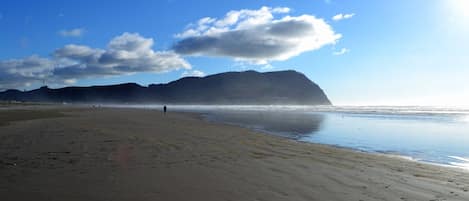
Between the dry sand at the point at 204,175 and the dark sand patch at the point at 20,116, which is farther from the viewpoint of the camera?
the dark sand patch at the point at 20,116

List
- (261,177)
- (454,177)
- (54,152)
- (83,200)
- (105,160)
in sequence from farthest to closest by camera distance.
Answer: (54,152) → (105,160) → (454,177) → (261,177) → (83,200)

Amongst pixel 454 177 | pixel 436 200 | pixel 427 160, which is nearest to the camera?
pixel 436 200

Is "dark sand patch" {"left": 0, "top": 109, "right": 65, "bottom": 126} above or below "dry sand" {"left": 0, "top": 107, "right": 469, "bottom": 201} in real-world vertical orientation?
above

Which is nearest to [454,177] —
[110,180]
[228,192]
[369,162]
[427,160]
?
[369,162]

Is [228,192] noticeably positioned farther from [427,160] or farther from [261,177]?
[427,160]

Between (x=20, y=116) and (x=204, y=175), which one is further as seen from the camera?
(x=20, y=116)

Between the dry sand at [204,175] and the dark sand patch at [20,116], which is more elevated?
the dark sand patch at [20,116]

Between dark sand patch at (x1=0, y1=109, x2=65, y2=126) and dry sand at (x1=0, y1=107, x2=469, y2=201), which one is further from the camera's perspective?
dark sand patch at (x1=0, y1=109, x2=65, y2=126)

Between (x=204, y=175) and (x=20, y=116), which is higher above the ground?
(x=20, y=116)

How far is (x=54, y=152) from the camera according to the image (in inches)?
415

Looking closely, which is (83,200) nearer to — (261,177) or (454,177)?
(261,177)

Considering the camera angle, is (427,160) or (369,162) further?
(427,160)

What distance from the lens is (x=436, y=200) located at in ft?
21.0

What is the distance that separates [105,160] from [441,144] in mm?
15143
